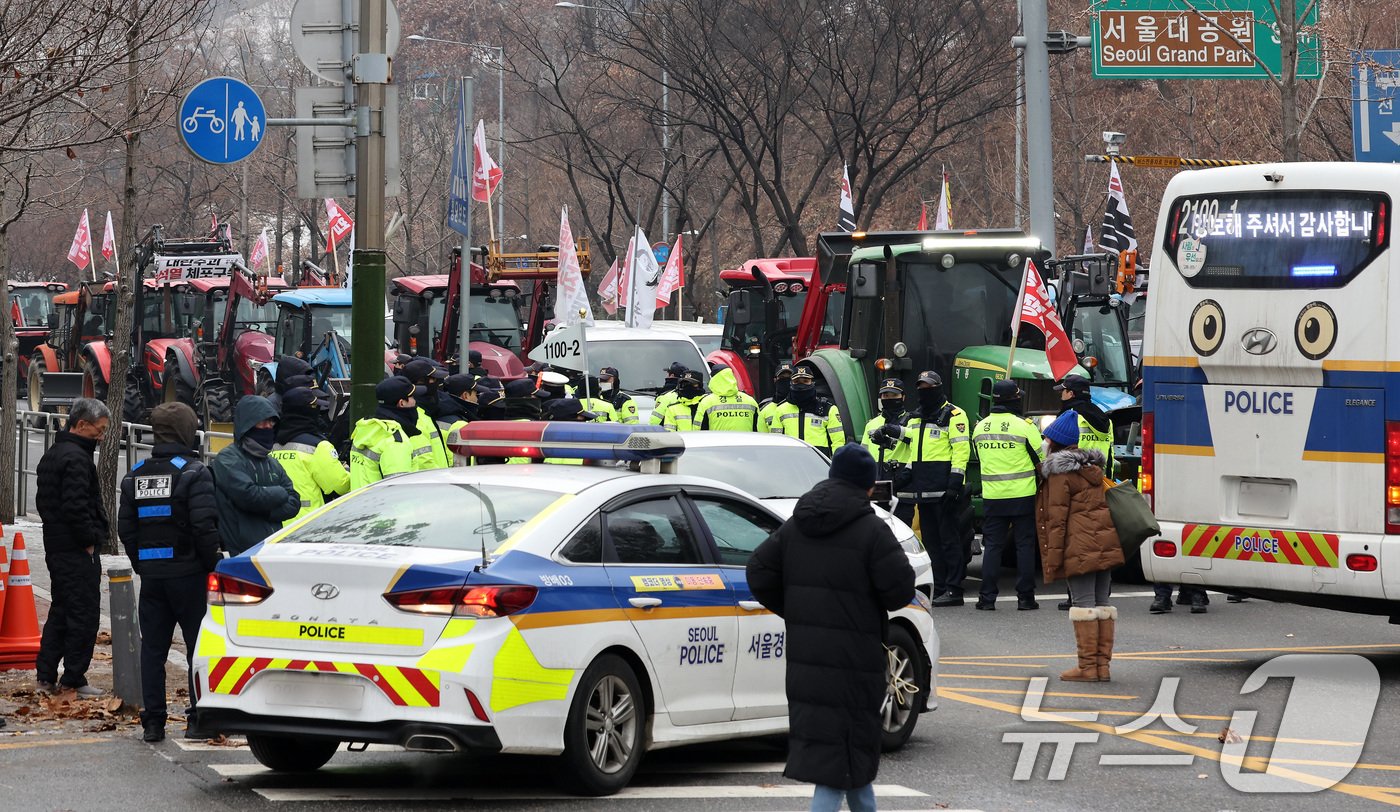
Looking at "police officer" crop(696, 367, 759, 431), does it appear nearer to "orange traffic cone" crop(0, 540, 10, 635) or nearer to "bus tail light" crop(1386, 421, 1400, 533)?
"bus tail light" crop(1386, 421, 1400, 533)

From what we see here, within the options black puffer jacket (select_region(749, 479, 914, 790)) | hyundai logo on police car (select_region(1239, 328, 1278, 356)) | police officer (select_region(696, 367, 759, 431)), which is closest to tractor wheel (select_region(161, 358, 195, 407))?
police officer (select_region(696, 367, 759, 431))

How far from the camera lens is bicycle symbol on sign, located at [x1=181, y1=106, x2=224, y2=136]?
12.2 metres

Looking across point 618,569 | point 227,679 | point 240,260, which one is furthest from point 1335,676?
point 240,260

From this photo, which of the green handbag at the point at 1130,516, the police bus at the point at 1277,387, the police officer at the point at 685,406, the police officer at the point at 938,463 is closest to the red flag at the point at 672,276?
the police officer at the point at 685,406

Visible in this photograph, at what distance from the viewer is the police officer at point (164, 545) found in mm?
9422

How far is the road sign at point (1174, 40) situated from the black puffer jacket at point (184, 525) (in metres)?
13.8

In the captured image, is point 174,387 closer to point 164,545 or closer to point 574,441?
point 164,545

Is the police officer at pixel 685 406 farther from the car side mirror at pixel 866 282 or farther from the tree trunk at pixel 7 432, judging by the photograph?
the tree trunk at pixel 7 432

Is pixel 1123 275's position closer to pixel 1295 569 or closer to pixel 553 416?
pixel 553 416

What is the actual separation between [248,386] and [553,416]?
1420 cm

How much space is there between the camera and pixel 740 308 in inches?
1011

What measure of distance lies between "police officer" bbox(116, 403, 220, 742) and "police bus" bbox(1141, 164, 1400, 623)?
6512 mm

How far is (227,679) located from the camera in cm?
806

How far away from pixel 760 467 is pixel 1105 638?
2.77 m
